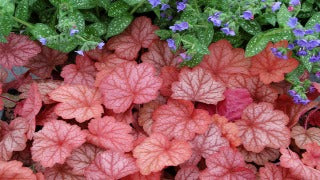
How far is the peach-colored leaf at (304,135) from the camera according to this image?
144 centimetres

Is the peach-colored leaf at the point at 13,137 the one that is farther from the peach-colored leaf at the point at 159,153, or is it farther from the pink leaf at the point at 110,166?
the peach-colored leaf at the point at 159,153

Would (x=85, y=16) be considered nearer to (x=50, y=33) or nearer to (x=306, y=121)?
(x=50, y=33)

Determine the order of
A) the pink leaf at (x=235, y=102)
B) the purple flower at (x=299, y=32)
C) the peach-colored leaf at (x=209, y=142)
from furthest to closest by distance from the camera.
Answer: the pink leaf at (x=235, y=102) < the peach-colored leaf at (x=209, y=142) < the purple flower at (x=299, y=32)

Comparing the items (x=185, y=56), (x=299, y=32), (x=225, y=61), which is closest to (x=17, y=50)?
(x=185, y=56)

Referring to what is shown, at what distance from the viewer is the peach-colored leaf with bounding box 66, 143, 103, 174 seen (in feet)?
4.41

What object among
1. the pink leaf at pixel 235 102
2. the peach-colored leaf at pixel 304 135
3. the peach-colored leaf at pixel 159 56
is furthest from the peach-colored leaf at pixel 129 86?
the peach-colored leaf at pixel 304 135

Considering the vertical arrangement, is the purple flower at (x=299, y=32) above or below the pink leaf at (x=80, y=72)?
above

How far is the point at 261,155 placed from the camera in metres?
1.44

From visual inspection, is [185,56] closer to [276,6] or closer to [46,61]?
[276,6]

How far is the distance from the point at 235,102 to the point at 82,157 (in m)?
0.53

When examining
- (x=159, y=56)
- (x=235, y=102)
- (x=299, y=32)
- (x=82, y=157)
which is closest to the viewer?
(x=299, y=32)

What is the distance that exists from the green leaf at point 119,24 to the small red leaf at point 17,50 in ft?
0.85

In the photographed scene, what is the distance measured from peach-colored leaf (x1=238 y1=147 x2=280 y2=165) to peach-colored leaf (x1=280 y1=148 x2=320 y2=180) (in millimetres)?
120

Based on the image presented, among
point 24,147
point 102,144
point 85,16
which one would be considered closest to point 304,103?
point 102,144
